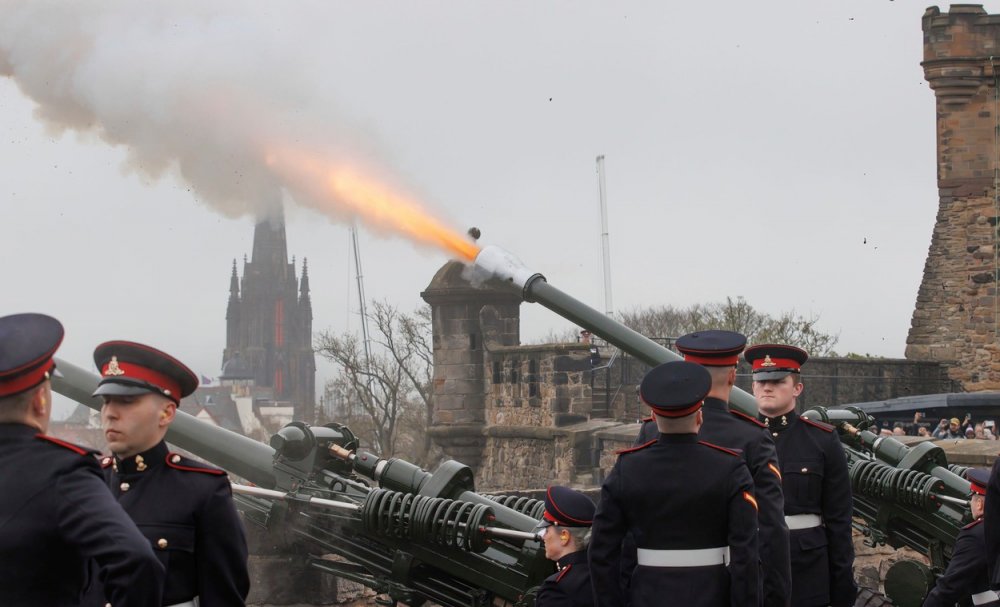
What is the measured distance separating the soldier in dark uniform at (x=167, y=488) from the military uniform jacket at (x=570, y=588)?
171 cm

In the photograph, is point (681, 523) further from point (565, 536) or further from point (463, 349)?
point (463, 349)

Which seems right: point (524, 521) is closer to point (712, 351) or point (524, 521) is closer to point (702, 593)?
point (712, 351)

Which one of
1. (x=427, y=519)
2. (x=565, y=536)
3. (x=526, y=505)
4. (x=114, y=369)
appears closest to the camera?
(x=114, y=369)

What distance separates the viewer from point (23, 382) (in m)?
3.77

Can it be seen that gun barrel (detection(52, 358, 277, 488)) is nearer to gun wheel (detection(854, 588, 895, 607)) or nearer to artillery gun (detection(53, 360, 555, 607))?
artillery gun (detection(53, 360, 555, 607))

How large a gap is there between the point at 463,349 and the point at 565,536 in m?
17.0

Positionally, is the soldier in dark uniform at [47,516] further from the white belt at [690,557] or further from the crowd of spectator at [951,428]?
the crowd of spectator at [951,428]

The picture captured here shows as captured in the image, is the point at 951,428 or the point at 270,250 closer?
the point at 951,428

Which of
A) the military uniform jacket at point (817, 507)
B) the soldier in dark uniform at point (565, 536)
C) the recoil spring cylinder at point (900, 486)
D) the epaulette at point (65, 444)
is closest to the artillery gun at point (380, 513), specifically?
the soldier in dark uniform at point (565, 536)

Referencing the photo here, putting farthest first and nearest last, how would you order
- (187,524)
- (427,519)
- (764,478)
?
(427,519), (764,478), (187,524)

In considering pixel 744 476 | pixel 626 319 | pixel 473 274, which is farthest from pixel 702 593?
pixel 626 319

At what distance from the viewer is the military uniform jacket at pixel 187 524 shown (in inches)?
170

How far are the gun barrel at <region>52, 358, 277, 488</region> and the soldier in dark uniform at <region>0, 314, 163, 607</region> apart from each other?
413 centimetres

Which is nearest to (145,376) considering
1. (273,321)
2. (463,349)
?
(463,349)
